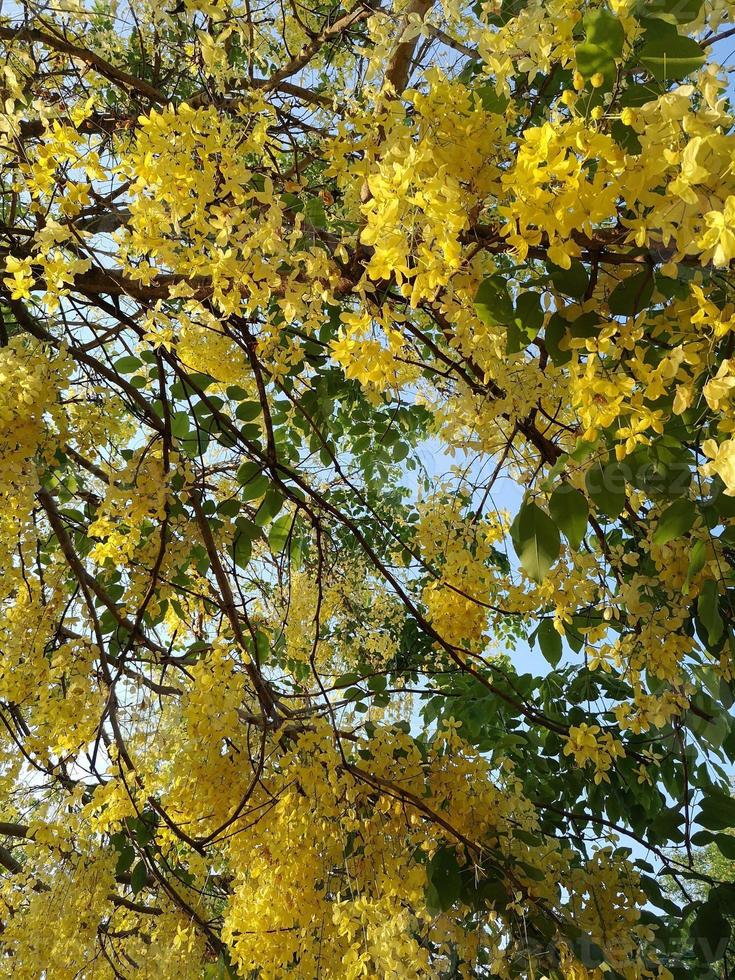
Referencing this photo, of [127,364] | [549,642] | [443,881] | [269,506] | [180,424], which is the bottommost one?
[443,881]

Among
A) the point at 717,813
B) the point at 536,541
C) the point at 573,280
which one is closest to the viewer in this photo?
the point at 573,280

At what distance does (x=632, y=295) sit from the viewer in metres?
0.92

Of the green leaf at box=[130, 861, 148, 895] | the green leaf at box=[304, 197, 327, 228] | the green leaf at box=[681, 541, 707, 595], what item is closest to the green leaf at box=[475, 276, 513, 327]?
the green leaf at box=[681, 541, 707, 595]

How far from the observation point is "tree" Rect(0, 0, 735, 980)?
85cm

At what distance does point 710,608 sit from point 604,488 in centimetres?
34

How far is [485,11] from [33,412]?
1122 millimetres

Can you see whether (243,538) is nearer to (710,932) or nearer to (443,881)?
(443,881)

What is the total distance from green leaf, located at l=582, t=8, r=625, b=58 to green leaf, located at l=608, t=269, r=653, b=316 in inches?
9.7

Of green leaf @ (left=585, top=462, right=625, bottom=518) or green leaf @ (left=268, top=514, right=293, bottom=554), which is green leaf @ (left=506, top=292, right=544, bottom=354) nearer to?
green leaf @ (left=585, top=462, right=625, bottom=518)

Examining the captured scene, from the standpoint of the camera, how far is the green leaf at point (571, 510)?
40.8 inches

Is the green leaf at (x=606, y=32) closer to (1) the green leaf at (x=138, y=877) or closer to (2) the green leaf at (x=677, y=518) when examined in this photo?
(2) the green leaf at (x=677, y=518)

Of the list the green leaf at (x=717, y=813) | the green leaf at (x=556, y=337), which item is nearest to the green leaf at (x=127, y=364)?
the green leaf at (x=556, y=337)

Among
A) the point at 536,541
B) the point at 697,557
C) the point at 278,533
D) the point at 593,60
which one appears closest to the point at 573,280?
the point at 593,60

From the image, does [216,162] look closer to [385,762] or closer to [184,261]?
[184,261]
